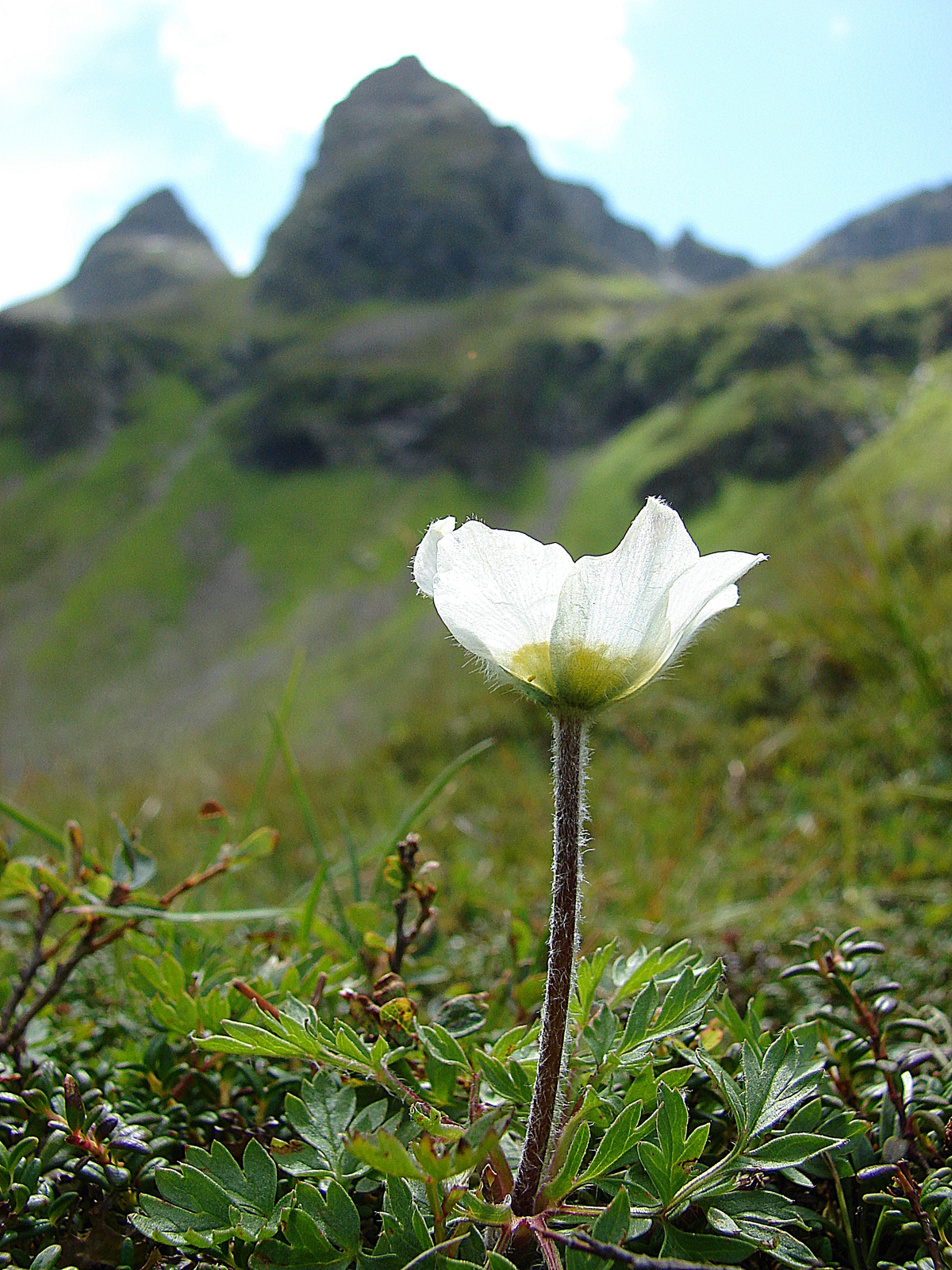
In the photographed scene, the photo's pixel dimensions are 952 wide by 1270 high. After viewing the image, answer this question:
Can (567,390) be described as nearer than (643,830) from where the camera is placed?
No

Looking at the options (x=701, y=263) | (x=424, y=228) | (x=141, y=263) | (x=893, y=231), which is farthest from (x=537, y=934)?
(x=701, y=263)

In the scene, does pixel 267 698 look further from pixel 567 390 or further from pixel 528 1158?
pixel 567 390

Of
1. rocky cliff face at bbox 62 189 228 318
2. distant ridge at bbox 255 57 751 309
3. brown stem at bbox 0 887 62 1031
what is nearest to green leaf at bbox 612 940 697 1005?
brown stem at bbox 0 887 62 1031

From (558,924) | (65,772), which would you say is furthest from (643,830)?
(65,772)

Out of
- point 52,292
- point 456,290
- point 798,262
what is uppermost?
point 52,292

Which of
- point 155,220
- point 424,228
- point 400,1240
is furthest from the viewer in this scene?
point 155,220

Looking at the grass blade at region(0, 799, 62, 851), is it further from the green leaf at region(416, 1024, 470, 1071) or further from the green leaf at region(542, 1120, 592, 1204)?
the green leaf at region(542, 1120, 592, 1204)

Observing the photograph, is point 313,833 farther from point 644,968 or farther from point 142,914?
point 644,968
